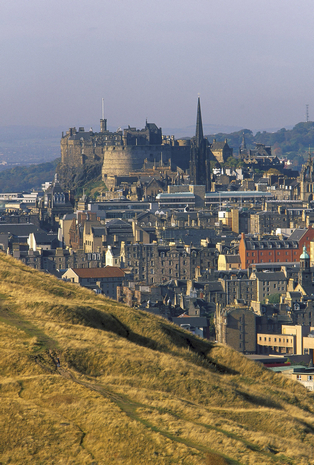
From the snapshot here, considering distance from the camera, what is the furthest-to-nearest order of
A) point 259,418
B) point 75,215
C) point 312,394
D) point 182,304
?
point 75,215 < point 182,304 < point 312,394 < point 259,418

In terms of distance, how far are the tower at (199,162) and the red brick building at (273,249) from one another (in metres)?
52.5

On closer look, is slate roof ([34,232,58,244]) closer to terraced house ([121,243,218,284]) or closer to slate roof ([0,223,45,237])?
slate roof ([0,223,45,237])

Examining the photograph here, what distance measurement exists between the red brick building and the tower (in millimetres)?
52544

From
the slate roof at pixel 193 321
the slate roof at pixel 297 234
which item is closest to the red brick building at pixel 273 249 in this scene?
the slate roof at pixel 297 234

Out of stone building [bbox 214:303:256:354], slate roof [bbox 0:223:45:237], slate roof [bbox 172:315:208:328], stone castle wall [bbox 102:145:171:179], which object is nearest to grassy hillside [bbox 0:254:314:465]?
slate roof [bbox 172:315:208:328]

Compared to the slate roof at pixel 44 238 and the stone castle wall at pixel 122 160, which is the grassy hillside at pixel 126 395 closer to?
the slate roof at pixel 44 238

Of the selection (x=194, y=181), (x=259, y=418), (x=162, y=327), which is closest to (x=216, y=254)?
(x=194, y=181)

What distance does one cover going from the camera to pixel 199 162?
172 m

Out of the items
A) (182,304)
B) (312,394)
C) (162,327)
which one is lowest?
(182,304)

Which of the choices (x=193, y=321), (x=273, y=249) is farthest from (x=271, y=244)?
(x=193, y=321)

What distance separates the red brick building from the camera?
110875 millimetres

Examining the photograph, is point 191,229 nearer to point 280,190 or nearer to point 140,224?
point 140,224

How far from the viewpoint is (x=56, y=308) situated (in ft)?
104

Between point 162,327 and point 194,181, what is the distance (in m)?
135
